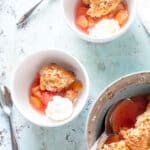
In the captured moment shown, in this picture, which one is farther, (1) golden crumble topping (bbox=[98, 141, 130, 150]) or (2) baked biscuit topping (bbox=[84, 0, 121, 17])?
(2) baked biscuit topping (bbox=[84, 0, 121, 17])

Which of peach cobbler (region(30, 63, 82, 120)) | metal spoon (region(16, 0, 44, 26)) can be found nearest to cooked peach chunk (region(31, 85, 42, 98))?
peach cobbler (region(30, 63, 82, 120))

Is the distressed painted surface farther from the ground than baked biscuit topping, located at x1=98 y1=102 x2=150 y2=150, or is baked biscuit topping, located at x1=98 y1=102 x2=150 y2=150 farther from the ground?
the distressed painted surface

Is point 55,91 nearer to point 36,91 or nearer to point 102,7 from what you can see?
point 36,91

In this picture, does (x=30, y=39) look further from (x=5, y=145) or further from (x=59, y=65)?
(x=5, y=145)

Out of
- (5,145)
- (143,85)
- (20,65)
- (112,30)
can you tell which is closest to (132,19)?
(112,30)

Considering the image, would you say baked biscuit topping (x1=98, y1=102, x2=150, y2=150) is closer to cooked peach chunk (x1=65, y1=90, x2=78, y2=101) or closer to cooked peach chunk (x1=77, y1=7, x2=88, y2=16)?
cooked peach chunk (x1=65, y1=90, x2=78, y2=101)

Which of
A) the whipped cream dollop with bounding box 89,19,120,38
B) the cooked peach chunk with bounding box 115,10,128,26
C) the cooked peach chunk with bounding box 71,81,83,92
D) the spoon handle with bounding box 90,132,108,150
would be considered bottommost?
the spoon handle with bounding box 90,132,108,150

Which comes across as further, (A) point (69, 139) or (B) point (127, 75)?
(A) point (69, 139)
